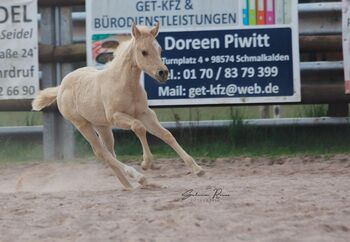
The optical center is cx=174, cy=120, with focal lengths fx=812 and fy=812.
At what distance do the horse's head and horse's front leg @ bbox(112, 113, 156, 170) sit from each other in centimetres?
43

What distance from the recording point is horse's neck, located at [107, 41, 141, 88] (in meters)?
7.34

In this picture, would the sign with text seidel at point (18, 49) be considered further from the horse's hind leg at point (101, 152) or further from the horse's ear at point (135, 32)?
the horse's ear at point (135, 32)

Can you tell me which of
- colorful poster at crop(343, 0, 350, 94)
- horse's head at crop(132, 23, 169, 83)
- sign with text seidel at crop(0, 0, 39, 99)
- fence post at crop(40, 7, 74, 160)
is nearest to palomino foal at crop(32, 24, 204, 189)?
horse's head at crop(132, 23, 169, 83)

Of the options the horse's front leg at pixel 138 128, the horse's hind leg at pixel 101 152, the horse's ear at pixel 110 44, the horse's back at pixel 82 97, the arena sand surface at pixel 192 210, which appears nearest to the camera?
the arena sand surface at pixel 192 210

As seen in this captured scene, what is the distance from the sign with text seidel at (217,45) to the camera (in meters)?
10.0

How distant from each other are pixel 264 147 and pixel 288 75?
0.98 metres

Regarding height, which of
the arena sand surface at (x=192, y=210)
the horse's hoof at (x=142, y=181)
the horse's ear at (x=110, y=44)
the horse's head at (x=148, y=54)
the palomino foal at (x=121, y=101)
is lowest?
the arena sand surface at (x=192, y=210)

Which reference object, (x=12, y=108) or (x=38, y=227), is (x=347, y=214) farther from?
(x=12, y=108)

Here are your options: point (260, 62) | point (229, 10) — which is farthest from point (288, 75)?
point (229, 10)

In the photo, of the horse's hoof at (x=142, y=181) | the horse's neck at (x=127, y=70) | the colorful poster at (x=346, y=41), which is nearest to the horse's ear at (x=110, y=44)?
the horse's neck at (x=127, y=70)

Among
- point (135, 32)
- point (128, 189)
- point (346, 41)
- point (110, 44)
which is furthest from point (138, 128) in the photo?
point (346, 41)

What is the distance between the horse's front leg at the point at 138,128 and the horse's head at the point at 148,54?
16.8 inches

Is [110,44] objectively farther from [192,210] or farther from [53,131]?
[192,210]

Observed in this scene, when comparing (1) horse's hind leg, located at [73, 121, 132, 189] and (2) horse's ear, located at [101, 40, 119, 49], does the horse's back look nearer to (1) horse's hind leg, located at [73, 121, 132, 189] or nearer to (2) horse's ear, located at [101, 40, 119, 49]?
(1) horse's hind leg, located at [73, 121, 132, 189]
